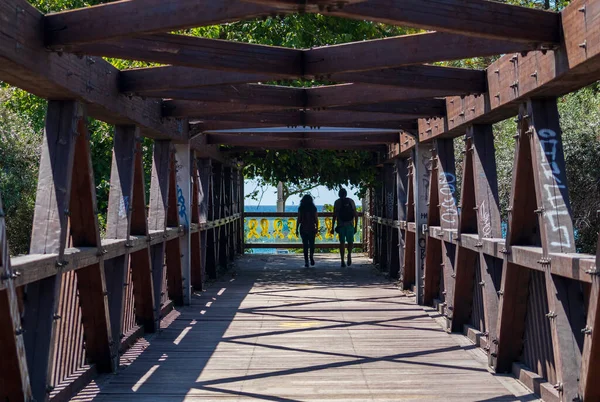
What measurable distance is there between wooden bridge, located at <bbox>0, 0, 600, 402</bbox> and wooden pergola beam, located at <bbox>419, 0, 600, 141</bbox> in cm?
2

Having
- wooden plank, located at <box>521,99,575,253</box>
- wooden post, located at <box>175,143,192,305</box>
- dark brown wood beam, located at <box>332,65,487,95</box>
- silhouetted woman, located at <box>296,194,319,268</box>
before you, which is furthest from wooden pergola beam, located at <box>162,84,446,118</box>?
silhouetted woman, located at <box>296,194,319,268</box>

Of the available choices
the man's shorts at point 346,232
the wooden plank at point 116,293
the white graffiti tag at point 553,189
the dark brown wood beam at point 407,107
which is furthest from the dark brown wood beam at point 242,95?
the man's shorts at point 346,232

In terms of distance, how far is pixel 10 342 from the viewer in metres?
5.12

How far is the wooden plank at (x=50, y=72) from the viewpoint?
5.27 m

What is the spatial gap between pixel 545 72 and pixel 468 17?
837 mm

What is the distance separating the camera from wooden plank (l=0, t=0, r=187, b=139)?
5273 mm

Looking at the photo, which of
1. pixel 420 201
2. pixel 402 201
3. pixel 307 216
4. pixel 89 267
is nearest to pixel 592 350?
pixel 89 267

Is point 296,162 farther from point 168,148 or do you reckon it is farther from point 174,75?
point 174,75

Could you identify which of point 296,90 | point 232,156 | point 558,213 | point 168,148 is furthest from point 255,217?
point 558,213

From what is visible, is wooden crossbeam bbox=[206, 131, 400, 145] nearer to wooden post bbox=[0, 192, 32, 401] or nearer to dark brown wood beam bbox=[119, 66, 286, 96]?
dark brown wood beam bbox=[119, 66, 286, 96]

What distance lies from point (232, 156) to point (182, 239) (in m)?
7.28

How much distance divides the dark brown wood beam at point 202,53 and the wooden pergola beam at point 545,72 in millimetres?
1643

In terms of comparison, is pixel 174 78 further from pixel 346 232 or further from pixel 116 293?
pixel 346 232

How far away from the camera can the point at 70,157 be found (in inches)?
256
